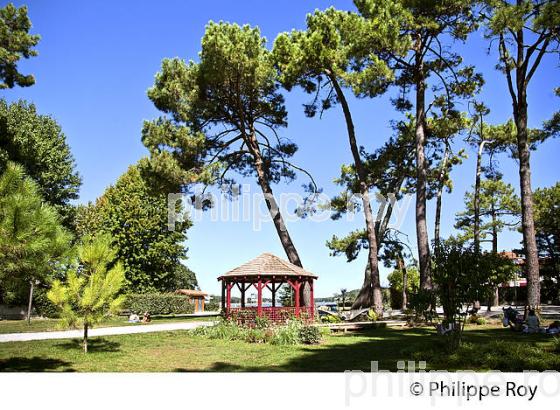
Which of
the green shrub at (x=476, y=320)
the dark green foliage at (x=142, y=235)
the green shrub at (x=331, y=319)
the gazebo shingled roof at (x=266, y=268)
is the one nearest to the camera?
the gazebo shingled roof at (x=266, y=268)

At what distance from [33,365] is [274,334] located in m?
6.46

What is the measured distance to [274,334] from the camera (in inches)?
524

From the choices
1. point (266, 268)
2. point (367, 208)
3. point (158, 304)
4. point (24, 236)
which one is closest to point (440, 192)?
point (367, 208)

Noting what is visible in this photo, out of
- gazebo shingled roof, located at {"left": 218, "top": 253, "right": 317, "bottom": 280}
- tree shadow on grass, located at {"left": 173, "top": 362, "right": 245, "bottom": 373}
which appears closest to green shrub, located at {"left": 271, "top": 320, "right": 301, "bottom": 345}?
gazebo shingled roof, located at {"left": 218, "top": 253, "right": 317, "bottom": 280}

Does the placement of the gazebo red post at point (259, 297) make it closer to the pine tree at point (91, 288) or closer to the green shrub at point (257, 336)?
the green shrub at point (257, 336)

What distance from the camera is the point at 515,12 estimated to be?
1221 centimetres

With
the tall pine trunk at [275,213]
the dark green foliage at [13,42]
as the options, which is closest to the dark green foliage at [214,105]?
the tall pine trunk at [275,213]

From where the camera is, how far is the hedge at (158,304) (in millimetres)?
27641

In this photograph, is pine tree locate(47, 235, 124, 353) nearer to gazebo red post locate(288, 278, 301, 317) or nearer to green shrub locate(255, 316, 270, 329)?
green shrub locate(255, 316, 270, 329)

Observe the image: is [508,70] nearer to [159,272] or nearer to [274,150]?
[274,150]

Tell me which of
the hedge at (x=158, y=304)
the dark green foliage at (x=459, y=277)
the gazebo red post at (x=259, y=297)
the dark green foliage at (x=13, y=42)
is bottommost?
the hedge at (x=158, y=304)

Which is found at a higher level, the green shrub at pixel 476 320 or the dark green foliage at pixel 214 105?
the dark green foliage at pixel 214 105
